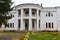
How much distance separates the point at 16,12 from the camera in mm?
50781

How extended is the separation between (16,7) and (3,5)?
445 inches

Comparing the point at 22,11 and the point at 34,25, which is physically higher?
the point at 22,11

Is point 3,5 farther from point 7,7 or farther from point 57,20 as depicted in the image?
point 57,20

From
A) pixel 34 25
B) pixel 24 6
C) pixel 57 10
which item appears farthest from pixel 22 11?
pixel 57 10

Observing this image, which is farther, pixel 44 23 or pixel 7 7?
pixel 44 23

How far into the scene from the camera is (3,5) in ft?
127

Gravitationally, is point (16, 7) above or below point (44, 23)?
above

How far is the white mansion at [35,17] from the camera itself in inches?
1903

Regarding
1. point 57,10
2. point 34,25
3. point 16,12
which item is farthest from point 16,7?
point 57,10

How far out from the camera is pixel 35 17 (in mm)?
48562

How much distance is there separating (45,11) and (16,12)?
270 inches

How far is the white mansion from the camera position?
159 ft

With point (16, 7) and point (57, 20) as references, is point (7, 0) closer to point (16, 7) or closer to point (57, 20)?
point (16, 7)

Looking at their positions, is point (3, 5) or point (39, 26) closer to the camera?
point (3, 5)
